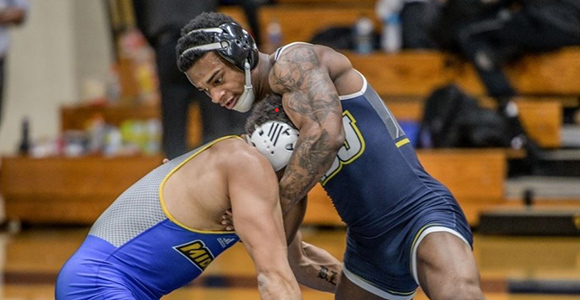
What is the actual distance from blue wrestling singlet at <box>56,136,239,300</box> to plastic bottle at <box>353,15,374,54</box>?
4848mm

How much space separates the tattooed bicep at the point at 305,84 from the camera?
3289mm

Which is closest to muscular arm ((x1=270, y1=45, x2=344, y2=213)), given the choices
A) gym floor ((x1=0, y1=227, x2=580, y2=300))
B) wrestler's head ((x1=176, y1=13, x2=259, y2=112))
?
wrestler's head ((x1=176, y1=13, x2=259, y2=112))

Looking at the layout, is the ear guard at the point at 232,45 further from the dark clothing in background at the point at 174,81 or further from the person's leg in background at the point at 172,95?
the person's leg in background at the point at 172,95

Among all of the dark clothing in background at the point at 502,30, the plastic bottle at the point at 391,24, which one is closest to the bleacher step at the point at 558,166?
the dark clothing in background at the point at 502,30

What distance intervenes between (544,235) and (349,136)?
3.44 meters

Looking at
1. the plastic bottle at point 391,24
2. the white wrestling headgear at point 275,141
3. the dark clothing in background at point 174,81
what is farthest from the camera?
the plastic bottle at point 391,24

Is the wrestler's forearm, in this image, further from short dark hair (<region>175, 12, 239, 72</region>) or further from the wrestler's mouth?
short dark hair (<region>175, 12, 239, 72</region>)

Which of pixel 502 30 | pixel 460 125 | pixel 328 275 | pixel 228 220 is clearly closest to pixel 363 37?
pixel 502 30

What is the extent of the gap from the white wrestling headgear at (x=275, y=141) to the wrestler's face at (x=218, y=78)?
0.21 meters

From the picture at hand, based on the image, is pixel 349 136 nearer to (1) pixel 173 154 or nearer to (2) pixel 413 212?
(2) pixel 413 212

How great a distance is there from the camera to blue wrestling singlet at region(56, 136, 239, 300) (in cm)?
309

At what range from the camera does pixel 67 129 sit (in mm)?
8641

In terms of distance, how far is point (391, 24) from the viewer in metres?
7.89

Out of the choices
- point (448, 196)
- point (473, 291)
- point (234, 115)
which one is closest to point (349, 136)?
point (448, 196)
